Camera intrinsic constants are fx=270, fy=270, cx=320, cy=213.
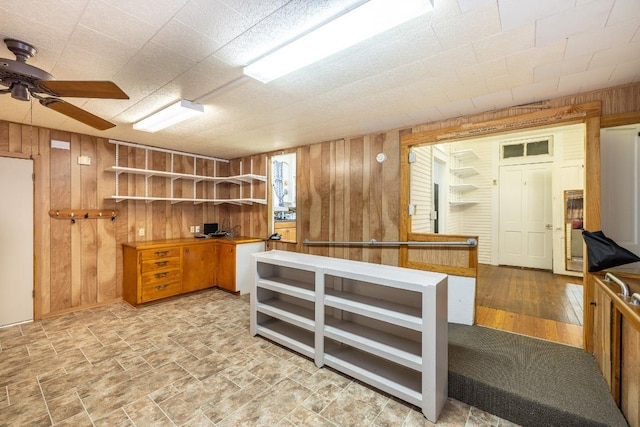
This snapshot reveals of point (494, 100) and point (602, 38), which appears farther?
point (494, 100)

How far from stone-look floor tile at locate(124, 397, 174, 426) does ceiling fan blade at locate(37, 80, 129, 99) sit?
2221 mm

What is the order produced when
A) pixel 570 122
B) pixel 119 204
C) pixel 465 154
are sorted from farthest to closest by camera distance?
pixel 465 154
pixel 119 204
pixel 570 122

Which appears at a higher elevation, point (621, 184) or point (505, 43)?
point (505, 43)

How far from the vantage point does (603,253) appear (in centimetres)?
211

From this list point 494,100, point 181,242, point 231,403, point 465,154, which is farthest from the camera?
point 465,154

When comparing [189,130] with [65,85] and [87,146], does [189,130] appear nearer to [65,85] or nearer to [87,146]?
[87,146]

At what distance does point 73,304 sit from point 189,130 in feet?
9.91

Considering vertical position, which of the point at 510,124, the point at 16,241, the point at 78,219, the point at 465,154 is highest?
the point at 465,154

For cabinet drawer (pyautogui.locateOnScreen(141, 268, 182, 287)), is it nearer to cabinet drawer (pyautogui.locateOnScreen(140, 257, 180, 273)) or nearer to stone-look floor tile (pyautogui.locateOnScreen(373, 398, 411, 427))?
cabinet drawer (pyautogui.locateOnScreen(140, 257, 180, 273))

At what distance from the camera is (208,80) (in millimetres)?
2230

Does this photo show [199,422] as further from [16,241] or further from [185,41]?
[16,241]

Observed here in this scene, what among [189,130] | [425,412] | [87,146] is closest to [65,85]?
[189,130]

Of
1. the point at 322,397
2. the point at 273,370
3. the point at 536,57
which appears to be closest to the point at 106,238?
the point at 273,370

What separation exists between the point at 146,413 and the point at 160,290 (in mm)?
2519
